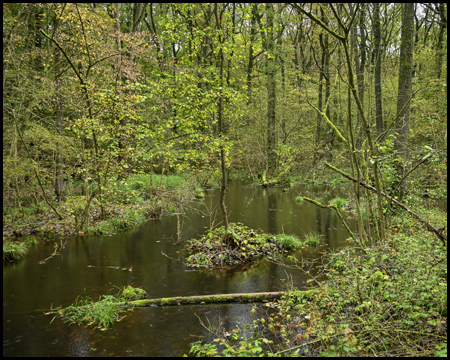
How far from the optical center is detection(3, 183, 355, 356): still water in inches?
174

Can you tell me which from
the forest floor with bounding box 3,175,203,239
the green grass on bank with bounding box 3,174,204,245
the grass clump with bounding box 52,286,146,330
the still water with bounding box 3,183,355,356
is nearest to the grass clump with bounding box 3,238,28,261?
the still water with bounding box 3,183,355,356

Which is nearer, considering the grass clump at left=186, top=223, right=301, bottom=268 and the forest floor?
the grass clump at left=186, top=223, right=301, bottom=268

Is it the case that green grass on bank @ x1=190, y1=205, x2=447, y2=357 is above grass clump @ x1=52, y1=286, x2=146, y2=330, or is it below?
above

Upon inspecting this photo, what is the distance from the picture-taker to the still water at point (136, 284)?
443cm

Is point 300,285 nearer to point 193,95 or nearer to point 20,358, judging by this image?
point 20,358

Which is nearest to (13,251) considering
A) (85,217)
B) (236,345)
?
(85,217)

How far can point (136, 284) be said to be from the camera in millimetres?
6594

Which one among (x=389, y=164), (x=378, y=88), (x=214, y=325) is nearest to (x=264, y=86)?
(x=378, y=88)

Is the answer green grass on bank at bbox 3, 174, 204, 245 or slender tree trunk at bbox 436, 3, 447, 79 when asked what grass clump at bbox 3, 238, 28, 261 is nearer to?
green grass on bank at bbox 3, 174, 204, 245

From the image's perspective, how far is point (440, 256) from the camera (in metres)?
3.64

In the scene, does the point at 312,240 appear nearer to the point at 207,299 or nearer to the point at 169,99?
the point at 207,299

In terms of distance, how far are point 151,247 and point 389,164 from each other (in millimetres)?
7131

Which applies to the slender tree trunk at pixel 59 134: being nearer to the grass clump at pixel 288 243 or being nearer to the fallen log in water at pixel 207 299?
the fallen log in water at pixel 207 299

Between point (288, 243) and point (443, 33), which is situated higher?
point (443, 33)
